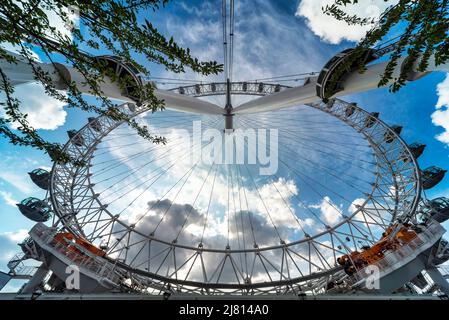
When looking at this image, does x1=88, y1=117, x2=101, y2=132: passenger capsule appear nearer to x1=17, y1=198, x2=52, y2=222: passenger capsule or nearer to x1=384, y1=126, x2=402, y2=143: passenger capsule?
x1=17, y1=198, x2=52, y2=222: passenger capsule

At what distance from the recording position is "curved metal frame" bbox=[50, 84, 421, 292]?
71.8 ft

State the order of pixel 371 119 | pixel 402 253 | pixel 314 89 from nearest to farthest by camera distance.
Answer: pixel 314 89
pixel 402 253
pixel 371 119

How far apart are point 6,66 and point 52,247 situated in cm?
1811

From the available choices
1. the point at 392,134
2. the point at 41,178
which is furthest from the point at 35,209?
the point at 392,134

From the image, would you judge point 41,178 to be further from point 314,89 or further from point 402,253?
point 402,253

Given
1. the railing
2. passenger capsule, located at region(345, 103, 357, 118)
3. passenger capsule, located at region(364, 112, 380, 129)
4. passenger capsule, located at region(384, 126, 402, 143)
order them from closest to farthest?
the railing, passenger capsule, located at region(384, 126, 402, 143), passenger capsule, located at region(364, 112, 380, 129), passenger capsule, located at region(345, 103, 357, 118)

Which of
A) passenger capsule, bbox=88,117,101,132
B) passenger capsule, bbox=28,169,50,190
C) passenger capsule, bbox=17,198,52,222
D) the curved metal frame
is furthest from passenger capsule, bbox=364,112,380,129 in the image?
passenger capsule, bbox=28,169,50,190

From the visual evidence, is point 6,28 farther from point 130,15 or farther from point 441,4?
point 441,4

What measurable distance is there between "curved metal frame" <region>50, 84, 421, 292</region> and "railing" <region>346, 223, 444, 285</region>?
2611 mm

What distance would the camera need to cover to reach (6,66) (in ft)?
27.7

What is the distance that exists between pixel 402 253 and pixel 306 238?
29.8 feet

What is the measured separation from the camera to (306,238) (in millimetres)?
25844

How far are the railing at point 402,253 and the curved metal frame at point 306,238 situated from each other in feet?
8.57
